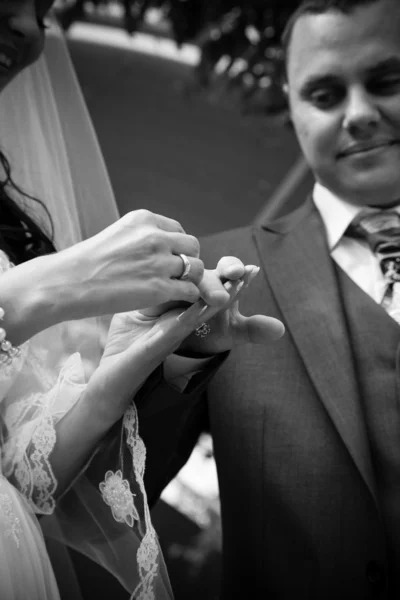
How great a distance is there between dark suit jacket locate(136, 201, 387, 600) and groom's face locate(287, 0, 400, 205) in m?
0.27

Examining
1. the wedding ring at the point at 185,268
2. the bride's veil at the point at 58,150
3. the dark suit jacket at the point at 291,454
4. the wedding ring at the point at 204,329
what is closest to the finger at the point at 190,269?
the wedding ring at the point at 185,268

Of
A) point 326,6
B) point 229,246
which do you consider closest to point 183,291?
point 229,246

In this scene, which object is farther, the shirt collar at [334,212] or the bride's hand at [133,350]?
the shirt collar at [334,212]

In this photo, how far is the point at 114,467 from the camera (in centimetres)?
145

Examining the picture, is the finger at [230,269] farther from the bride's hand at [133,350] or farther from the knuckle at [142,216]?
Answer: the knuckle at [142,216]

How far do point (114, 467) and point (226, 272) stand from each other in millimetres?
398

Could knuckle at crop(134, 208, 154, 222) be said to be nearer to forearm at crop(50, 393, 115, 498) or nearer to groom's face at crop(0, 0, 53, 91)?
forearm at crop(50, 393, 115, 498)

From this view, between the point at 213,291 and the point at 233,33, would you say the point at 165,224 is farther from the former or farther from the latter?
the point at 233,33

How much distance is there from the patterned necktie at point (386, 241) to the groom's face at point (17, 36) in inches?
31.6

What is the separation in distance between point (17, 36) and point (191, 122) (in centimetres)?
249

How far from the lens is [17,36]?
165 cm

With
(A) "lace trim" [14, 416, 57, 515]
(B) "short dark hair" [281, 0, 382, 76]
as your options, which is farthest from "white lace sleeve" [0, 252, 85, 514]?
(B) "short dark hair" [281, 0, 382, 76]

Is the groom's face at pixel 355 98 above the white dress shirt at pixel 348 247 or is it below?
above

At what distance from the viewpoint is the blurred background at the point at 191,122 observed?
2.96m
